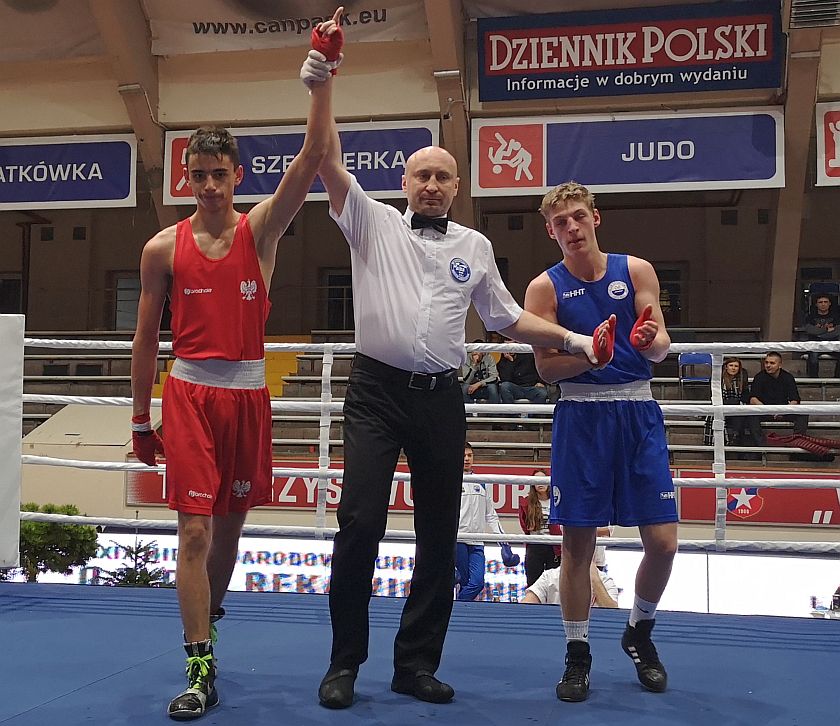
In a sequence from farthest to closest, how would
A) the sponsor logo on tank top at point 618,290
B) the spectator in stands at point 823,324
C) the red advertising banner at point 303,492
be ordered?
the spectator in stands at point 823,324, the red advertising banner at point 303,492, the sponsor logo on tank top at point 618,290

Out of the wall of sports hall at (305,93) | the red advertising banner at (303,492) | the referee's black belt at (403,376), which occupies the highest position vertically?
the wall of sports hall at (305,93)

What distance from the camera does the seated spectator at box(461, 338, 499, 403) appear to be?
8.00m

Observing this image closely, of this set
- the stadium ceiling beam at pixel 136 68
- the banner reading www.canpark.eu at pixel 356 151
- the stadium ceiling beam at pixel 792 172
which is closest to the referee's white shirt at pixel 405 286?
the banner reading www.canpark.eu at pixel 356 151

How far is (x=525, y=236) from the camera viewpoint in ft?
43.4

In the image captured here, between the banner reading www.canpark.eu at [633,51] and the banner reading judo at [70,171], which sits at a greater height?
the banner reading www.canpark.eu at [633,51]

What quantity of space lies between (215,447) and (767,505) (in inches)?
197

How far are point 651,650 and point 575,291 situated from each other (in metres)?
0.96

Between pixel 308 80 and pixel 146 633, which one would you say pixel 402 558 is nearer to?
pixel 146 633

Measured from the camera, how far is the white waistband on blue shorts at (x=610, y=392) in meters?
2.28

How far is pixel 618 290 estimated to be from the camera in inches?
91.6

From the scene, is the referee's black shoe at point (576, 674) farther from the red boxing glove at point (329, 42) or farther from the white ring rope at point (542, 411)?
the red boxing glove at point (329, 42)

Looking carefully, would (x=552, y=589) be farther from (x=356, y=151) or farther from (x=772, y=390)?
(x=356, y=151)

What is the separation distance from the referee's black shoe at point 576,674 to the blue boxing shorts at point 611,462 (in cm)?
31

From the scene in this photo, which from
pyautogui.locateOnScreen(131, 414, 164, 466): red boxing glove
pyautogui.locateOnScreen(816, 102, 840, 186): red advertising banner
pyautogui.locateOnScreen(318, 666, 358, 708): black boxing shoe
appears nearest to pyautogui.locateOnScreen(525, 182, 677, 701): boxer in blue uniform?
pyautogui.locateOnScreen(318, 666, 358, 708): black boxing shoe
